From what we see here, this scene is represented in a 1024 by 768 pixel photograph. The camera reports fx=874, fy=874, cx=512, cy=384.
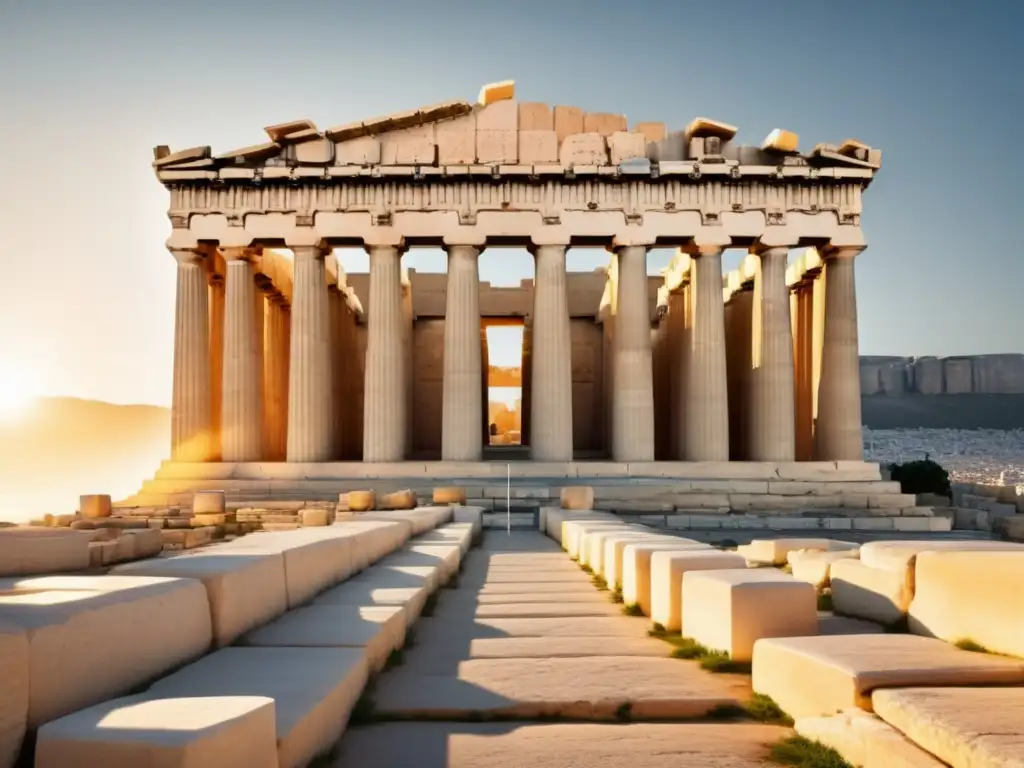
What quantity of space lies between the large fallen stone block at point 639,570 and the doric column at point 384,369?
828 inches

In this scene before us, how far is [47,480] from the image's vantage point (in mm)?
143500

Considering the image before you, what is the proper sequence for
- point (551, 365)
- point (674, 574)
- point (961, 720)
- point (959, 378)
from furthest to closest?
point (959, 378) → point (551, 365) → point (674, 574) → point (961, 720)

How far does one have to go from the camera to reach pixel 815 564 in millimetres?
9359

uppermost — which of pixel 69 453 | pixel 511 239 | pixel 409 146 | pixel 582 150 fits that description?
pixel 409 146

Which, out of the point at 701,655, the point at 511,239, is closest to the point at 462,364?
the point at 511,239

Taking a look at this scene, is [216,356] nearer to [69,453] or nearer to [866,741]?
[866,741]

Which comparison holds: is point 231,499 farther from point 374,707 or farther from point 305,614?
point 374,707

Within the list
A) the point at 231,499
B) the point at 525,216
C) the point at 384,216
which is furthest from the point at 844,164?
the point at 231,499

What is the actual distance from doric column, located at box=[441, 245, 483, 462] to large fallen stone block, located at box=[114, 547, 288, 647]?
74.4 feet

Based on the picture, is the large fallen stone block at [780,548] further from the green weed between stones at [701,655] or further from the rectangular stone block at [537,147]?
the rectangular stone block at [537,147]

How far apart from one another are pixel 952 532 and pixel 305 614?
73.6 ft

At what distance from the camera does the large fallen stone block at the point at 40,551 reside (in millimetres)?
8461

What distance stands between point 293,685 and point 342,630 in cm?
153

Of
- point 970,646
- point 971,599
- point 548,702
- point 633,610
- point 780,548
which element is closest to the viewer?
point 548,702
